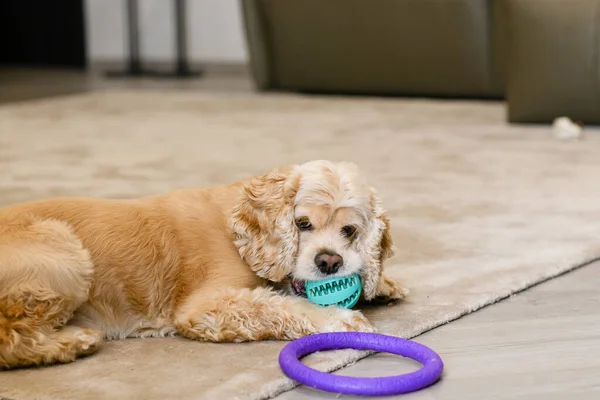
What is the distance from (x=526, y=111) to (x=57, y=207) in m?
3.58

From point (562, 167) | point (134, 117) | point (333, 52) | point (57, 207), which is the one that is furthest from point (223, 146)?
point (57, 207)

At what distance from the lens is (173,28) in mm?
9211

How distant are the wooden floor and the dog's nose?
0.69 feet

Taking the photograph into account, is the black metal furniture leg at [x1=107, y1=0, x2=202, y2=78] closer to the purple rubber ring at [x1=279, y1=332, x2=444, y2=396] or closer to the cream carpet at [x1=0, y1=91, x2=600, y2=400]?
the cream carpet at [x1=0, y1=91, x2=600, y2=400]

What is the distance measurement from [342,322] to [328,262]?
13 centimetres

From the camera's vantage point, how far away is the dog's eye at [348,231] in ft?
7.09

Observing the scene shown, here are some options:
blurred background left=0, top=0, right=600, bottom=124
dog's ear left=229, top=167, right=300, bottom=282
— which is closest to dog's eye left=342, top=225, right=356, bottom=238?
dog's ear left=229, top=167, right=300, bottom=282

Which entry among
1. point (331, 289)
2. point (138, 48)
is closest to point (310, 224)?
Answer: point (331, 289)

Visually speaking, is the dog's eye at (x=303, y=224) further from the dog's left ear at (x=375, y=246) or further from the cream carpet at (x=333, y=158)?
the cream carpet at (x=333, y=158)

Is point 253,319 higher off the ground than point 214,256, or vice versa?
point 214,256

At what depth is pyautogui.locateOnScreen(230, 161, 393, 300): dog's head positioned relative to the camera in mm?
2145

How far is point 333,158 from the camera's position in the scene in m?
4.49

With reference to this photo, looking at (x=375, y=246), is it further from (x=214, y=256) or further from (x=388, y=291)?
(x=214, y=256)

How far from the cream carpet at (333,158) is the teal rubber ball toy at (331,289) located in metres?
0.12
